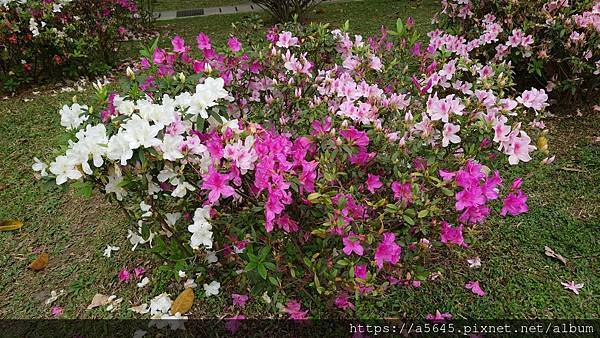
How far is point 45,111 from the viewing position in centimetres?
427

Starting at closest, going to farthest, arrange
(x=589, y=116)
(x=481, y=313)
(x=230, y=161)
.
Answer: (x=230, y=161), (x=481, y=313), (x=589, y=116)

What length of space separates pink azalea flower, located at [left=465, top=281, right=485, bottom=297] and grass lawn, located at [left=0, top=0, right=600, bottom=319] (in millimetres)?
22

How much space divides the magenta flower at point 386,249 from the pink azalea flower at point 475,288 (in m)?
0.70

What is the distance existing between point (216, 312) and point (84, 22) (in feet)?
11.9

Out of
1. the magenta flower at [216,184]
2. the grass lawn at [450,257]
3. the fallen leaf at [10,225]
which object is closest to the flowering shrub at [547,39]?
the grass lawn at [450,257]

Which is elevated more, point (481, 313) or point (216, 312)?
point (481, 313)

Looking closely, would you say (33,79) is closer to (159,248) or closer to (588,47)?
(159,248)

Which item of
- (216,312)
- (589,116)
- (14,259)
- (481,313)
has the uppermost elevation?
(589,116)

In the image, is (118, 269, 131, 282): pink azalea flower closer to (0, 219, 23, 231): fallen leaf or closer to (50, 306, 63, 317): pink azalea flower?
(50, 306, 63, 317): pink azalea flower

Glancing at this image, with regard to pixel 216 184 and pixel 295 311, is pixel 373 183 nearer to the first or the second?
pixel 216 184

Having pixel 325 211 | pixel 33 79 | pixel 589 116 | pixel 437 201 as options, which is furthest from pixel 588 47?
pixel 33 79

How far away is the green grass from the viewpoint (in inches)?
332

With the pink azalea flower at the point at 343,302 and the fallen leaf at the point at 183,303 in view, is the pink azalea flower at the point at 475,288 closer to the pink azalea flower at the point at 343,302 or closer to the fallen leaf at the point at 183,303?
the pink azalea flower at the point at 343,302

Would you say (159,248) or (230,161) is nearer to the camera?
(230,161)
